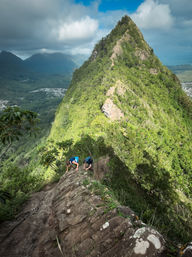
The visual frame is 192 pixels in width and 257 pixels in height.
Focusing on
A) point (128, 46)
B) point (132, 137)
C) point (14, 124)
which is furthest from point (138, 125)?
point (128, 46)

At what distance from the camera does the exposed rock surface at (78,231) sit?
511 cm

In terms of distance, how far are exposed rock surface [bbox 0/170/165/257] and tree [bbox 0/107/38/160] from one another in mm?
5075

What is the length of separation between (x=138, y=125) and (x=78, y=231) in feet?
199

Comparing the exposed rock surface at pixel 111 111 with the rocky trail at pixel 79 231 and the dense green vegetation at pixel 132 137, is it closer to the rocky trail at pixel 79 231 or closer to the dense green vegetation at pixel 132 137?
the dense green vegetation at pixel 132 137

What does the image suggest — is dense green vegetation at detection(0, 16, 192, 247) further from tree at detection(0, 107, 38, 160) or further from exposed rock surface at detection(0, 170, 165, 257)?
tree at detection(0, 107, 38, 160)

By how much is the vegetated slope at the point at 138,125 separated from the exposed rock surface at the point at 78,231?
47.6 ft

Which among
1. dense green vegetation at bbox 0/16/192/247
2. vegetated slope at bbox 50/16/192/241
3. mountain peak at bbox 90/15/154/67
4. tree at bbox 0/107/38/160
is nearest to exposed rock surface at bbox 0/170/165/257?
dense green vegetation at bbox 0/16/192/247

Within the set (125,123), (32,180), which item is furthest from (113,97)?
(32,180)

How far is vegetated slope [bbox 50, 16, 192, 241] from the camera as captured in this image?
29.2 metres

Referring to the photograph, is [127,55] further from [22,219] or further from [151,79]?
[22,219]

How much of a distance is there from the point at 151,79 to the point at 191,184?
220 feet

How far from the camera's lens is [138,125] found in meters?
63.7

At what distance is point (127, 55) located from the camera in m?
97.2

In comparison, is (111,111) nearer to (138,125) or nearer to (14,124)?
(138,125)
